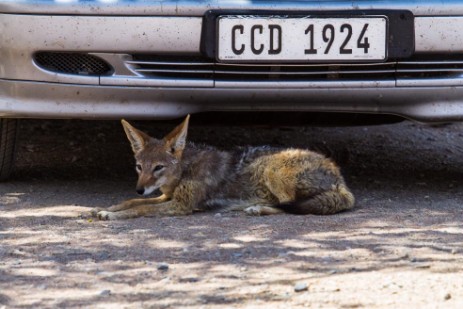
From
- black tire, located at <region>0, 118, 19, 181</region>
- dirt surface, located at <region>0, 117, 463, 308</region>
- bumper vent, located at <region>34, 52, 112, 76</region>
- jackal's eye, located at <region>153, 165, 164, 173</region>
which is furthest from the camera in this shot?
black tire, located at <region>0, 118, 19, 181</region>

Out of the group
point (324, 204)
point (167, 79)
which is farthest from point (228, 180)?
point (167, 79)

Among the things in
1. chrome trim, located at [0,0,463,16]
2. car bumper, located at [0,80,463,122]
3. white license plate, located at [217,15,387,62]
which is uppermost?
chrome trim, located at [0,0,463,16]

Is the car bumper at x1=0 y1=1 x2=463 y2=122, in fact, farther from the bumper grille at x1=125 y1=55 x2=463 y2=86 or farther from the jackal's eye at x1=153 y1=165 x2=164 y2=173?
the jackal's eye at x1=153 y1=165 x2=164 y2=173

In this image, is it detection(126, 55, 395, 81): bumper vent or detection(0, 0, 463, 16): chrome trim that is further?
detection(126, 55, 395, 81): bumper vent

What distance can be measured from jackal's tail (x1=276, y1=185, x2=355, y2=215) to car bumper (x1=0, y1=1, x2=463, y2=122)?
1.42 ft

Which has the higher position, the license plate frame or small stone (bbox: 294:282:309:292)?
the license plate frame

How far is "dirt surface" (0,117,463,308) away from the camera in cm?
409

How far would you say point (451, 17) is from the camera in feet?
18.4

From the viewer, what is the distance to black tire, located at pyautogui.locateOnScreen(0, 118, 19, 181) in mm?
6180

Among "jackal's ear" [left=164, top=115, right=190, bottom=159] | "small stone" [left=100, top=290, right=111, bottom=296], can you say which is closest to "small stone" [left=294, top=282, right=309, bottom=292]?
"small stone" [left=100, top=290, right=111, bottom=296]

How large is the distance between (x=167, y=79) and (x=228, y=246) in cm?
114

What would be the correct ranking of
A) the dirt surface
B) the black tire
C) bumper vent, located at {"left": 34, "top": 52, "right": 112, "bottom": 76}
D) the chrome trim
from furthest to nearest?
the black tire → bumper vent, located at {"left": 34, "top": 52, "right": 112, "bottom": 76} → the chrome trim → the dirt surface

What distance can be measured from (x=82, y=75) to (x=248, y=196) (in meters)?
1.14

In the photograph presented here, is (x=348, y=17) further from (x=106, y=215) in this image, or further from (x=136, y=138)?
(x=106, y=215)
